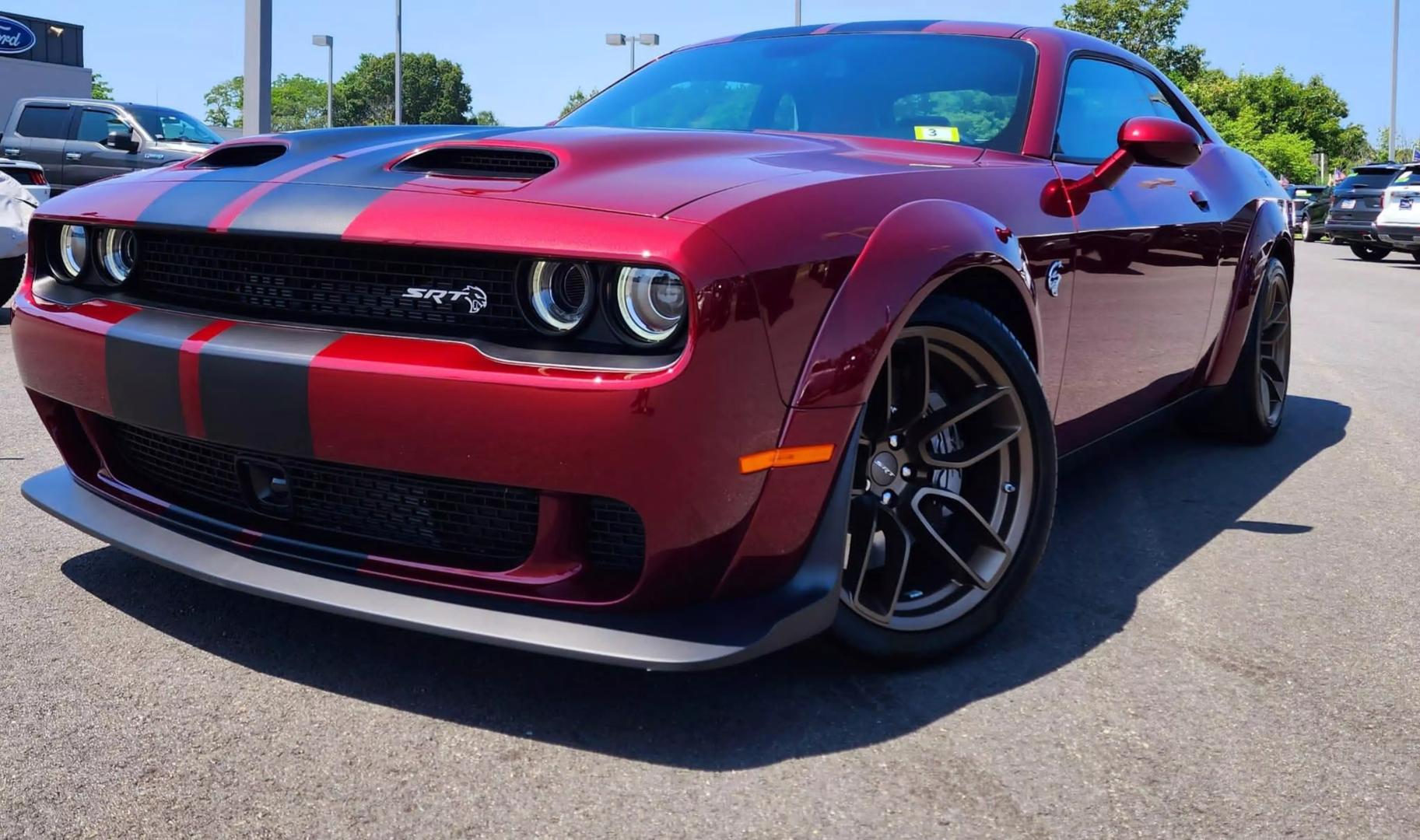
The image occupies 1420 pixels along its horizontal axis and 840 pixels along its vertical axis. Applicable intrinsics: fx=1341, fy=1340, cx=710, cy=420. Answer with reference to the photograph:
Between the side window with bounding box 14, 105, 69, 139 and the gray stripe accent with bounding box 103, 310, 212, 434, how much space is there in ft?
53.0

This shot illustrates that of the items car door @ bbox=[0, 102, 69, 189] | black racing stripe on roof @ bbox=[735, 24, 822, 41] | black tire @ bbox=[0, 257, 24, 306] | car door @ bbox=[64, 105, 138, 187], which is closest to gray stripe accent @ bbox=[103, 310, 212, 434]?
black racing stripe on roof @ bbox=[735, 24, 822, 41]

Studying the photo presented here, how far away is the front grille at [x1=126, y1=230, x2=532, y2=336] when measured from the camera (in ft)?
7.04

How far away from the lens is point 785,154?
262 cm

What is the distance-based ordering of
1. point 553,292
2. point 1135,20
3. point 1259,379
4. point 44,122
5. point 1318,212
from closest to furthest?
point 553,292 < point 1259,379 < point 44,122 < point 1318,212 < point 1135,20

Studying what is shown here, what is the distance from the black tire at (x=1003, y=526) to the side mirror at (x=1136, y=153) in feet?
1.95

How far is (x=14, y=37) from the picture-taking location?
4438cm

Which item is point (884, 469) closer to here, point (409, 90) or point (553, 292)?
point (553, 292)

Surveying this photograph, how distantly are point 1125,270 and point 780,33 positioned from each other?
1211 millimetres

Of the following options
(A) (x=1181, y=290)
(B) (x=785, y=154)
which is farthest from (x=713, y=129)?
(A) (x=1181, y=290)

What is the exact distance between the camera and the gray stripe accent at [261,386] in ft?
7.06

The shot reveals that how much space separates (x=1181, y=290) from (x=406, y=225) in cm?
246

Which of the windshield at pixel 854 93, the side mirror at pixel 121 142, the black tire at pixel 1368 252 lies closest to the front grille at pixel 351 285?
the windshield at pixel 854 93

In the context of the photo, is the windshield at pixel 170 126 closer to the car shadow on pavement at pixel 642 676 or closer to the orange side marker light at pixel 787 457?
the car shadow on pavement at pixel 642 676

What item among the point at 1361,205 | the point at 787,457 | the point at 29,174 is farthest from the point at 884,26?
the point at 1361,205
